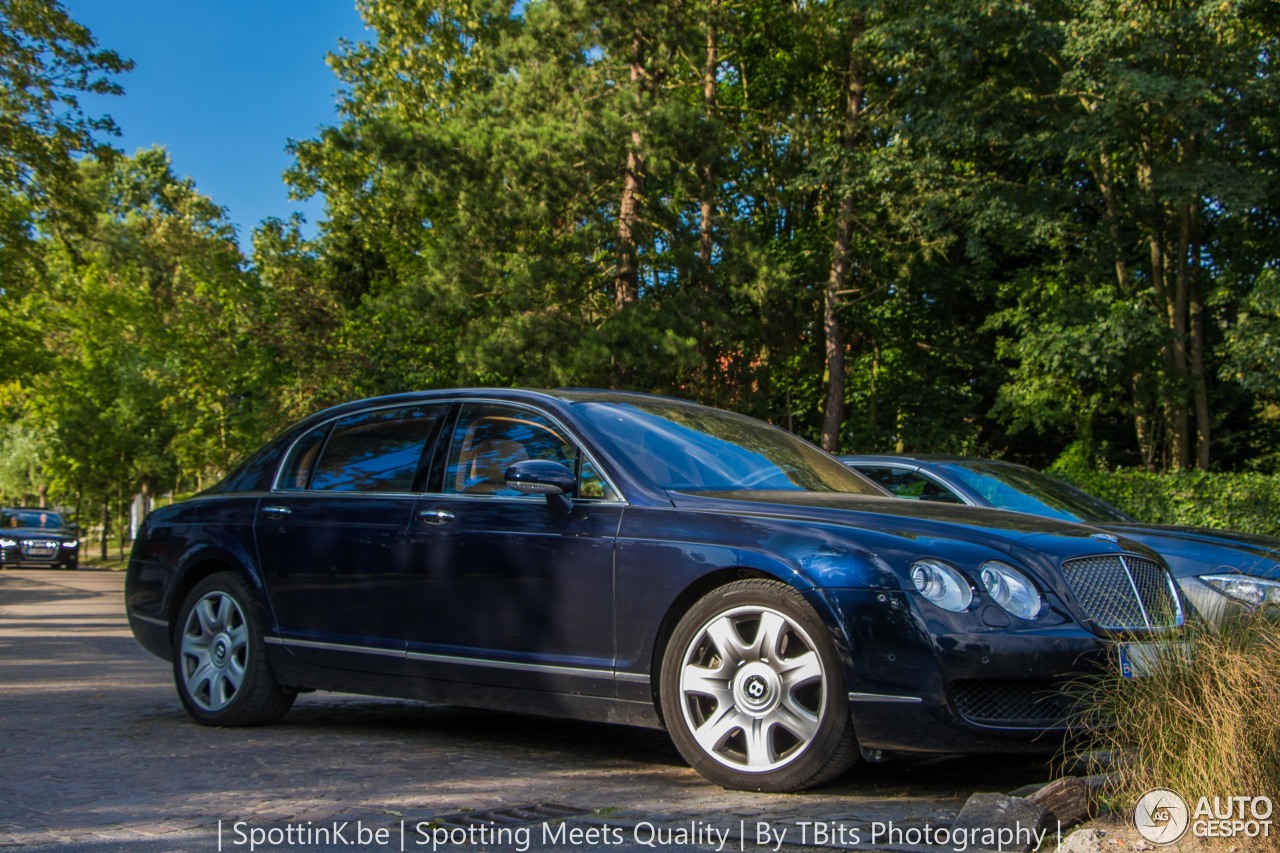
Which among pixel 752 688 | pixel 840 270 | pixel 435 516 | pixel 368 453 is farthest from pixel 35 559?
pixel 752 688

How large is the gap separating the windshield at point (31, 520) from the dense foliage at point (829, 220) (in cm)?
607

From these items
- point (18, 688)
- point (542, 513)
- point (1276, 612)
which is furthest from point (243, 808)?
point (18, 688)

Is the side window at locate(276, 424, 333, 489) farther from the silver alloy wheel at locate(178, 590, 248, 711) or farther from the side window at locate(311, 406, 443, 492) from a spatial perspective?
the silver alloy wheel at locate(178, 590, 248, 711)

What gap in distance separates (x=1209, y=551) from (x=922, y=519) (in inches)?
120

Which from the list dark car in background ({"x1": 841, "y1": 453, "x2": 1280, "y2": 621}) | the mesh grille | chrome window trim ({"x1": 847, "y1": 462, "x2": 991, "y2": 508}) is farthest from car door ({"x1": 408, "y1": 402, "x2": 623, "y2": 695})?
chrome window trim ({"x1": 847, "y1": 462, "x2": 991, "y2": 508})

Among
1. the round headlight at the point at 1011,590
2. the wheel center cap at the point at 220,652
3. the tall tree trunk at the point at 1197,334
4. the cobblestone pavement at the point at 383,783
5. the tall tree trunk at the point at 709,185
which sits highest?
the tall tree trunk at the point at 709,185

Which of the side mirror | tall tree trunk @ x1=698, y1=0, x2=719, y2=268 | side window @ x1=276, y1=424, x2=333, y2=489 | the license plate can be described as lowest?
the license plate

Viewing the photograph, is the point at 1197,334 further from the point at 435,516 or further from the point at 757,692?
the point at 757,692

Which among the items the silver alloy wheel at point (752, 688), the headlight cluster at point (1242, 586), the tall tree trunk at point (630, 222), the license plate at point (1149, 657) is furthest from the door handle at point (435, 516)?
the tall tree trunk at point (630, 222)

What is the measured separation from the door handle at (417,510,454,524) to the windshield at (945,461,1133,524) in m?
3.98

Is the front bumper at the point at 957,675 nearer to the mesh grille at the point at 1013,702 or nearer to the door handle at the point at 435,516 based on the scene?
the mesh grille at the point at 1013,702

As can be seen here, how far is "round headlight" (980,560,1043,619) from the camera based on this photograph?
4.86m

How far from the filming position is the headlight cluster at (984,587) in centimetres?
481

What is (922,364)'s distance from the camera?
36.8 meters
